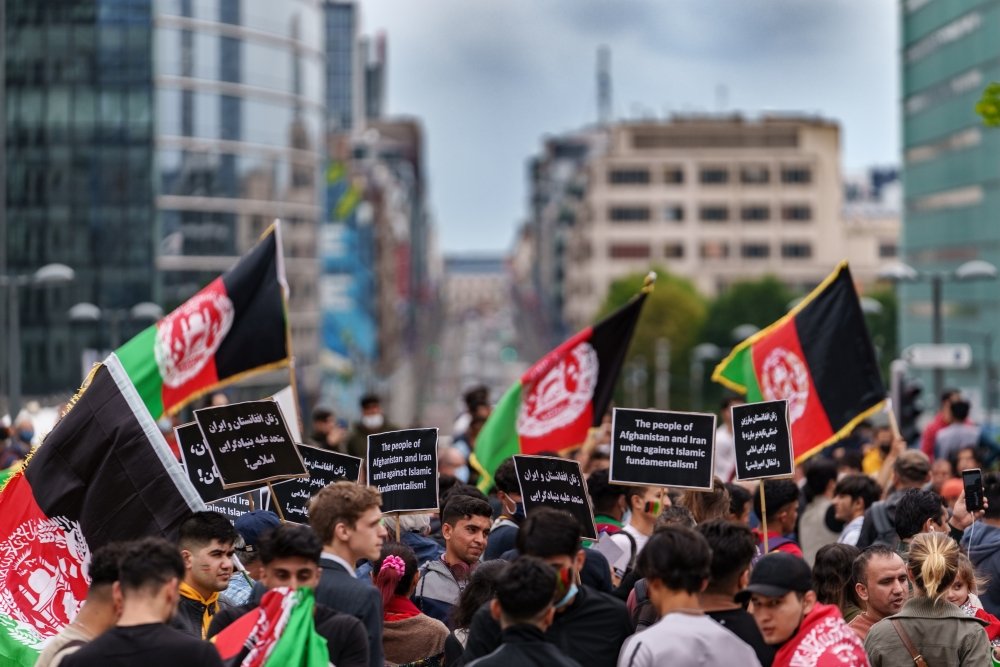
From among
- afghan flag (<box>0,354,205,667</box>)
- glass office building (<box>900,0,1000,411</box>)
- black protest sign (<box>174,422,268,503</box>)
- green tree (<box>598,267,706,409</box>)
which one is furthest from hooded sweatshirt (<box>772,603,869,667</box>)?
green tree (<box>598,267,706,409</box>)

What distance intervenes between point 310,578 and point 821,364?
9.12m

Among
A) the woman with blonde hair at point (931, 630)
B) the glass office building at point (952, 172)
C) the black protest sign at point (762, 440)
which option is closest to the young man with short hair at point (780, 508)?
the black protest sign at point (762, 440)

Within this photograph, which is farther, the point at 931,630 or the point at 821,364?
the point at 821,364

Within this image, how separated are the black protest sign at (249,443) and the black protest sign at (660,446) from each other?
1.91m

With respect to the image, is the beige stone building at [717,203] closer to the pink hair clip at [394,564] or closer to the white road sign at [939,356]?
the white road sign at [939,356]

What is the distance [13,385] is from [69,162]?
3263cm

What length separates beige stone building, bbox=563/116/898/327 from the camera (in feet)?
454

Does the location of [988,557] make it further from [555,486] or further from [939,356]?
[939,356]

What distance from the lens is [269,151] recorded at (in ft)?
262

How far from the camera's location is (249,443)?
388 inches

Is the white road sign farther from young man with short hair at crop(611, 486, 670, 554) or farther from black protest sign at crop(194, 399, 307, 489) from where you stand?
black protest sign at crop(194, 399, 307, 489)

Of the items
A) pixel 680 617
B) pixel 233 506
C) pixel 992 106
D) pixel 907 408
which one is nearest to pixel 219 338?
pixel 233 506

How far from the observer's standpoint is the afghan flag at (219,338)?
1366 cm

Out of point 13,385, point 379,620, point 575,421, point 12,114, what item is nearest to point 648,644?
point 379,620
